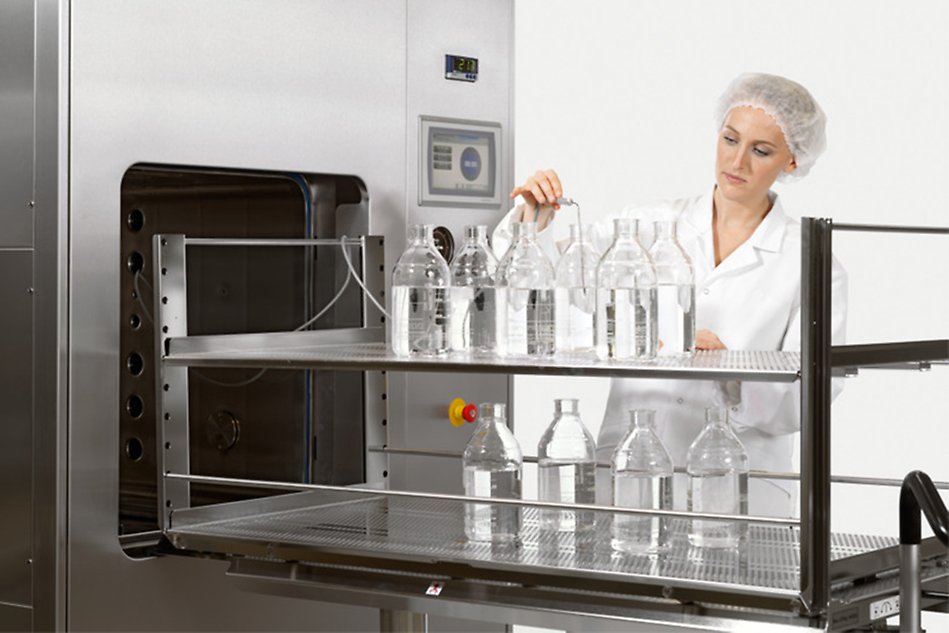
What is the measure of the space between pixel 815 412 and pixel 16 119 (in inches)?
68.4

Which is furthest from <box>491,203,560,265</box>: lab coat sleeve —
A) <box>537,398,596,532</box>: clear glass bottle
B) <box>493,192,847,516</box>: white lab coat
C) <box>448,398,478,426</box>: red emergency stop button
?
<box>448,398,478,426</box>: red emergency stop button

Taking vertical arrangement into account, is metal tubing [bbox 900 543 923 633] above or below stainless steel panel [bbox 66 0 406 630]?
below

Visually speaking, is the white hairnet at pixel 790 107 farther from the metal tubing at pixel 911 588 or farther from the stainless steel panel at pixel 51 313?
the stainless steel panel at pixel 51 313

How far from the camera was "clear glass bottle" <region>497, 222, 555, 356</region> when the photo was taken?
2.62 m

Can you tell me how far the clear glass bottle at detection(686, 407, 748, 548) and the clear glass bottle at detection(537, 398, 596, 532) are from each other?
0.26 m

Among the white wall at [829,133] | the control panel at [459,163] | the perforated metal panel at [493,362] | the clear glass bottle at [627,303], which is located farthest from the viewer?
the white wall at [829,133]

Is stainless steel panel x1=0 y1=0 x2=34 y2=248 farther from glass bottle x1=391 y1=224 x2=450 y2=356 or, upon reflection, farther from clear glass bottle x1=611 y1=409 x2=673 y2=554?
clear glass bottle x1=611 y1=409 x2=673 y2=554

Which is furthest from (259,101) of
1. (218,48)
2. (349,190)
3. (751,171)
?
(751,171)

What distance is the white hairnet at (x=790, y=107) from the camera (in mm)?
3281

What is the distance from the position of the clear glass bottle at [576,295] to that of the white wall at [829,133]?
113cm

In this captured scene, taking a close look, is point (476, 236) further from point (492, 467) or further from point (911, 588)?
point (911, 588)

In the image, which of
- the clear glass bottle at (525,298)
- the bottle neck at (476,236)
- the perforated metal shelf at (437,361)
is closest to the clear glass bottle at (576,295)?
the clear glass bottle at (525,298)

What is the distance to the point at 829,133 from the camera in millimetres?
4078

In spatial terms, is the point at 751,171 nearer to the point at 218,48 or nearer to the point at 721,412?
Answer: the point at 721,412
